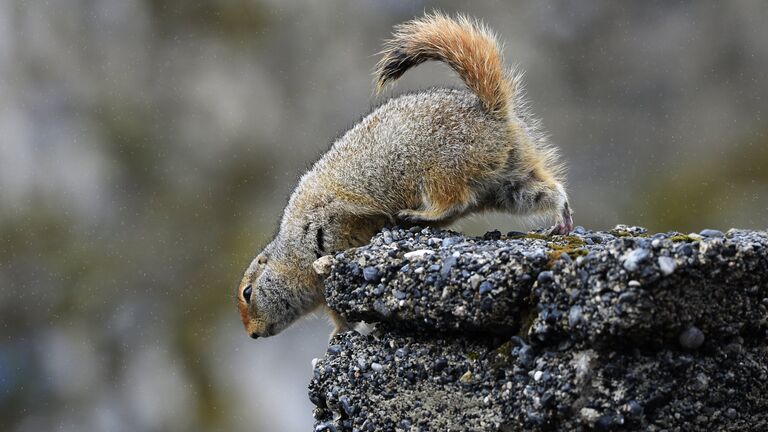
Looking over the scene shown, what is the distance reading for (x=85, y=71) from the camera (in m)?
7.33

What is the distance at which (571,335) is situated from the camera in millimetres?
1924

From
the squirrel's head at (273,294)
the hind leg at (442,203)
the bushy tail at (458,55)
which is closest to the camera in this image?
the hind leg at (442,203)

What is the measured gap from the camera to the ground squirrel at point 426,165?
2.66 m

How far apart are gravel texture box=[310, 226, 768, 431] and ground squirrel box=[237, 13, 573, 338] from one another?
1.36 feet

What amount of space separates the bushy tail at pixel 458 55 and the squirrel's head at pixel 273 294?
1.97ft

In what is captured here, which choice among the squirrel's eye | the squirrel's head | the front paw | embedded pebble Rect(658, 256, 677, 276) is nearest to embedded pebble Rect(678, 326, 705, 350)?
embedded pebble Rect(658, 256, 677, 276)

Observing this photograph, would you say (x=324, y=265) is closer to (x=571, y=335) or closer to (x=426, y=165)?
(x=426, y=165)

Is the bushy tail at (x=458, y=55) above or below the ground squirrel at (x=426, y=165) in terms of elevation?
above

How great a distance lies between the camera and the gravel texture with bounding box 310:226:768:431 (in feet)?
6.05

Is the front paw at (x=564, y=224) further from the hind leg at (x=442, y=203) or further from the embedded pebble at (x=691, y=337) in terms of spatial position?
the embedded pebble at (x=691, y=337)

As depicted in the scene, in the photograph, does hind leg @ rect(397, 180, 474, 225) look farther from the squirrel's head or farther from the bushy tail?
the squirrel's head

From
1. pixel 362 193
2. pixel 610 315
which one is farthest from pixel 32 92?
pixel 610 315

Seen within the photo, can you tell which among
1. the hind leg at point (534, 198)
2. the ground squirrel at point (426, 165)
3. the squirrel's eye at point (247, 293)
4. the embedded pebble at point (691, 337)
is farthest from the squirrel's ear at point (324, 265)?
the embedded pebble at point (691, 337)

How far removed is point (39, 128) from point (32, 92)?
0.85 ft
